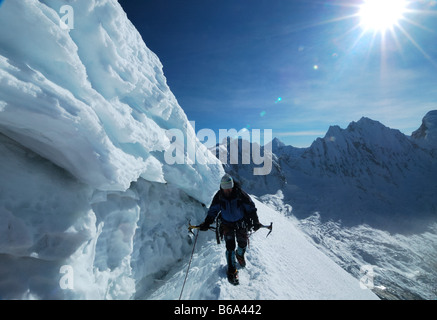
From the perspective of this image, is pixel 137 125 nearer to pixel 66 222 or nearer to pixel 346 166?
pixel 66 222

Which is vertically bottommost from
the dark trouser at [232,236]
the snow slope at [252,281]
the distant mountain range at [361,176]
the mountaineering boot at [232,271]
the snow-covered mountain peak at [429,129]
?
the snow slope at [252,281]

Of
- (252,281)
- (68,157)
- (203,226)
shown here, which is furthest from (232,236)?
(68,157)

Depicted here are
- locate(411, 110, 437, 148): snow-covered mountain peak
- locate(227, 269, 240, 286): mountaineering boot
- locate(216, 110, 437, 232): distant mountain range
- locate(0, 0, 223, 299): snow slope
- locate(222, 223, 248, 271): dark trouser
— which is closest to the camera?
locate(0, 0, 223, 299): snow slope

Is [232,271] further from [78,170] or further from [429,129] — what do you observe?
[429,129]

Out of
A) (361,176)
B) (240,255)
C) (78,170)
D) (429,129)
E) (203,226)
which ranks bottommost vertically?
(240,255)

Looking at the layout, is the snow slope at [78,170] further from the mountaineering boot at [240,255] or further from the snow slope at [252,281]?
the mountaineering boot at [240,255]

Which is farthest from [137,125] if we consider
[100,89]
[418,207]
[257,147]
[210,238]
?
[418,207]

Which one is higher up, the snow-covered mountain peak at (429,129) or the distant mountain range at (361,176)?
the snow-covered mountain peak at (429,129)

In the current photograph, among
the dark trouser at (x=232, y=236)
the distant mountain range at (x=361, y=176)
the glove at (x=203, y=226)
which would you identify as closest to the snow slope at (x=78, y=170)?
the dark trouser at (x=232, y=236)

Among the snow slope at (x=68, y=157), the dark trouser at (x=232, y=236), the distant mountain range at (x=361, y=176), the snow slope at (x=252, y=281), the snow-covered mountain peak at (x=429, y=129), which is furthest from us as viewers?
the snow-covered mountain peak at (x=429, y=129)

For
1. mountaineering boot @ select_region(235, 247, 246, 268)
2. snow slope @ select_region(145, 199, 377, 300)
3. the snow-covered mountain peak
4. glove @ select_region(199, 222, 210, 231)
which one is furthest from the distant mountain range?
glove @ select_region(199, 222, 210, 231)

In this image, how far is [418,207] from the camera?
105m

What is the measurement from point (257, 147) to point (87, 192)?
99896 mm

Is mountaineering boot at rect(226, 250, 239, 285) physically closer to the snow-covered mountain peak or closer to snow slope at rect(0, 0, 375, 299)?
snow slope at rect(0, 0, 375, 299)
